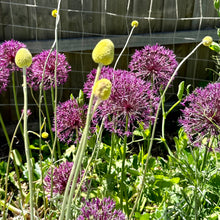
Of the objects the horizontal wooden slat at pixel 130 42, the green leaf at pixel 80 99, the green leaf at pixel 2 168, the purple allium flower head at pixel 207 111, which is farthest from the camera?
the horizontal wooden slat at pixel 130 42

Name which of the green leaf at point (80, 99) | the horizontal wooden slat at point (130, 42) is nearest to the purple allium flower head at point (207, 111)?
the green leaf at point (80, 99)

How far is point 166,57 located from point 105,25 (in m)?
1.90

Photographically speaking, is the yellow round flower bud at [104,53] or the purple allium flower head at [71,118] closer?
the yellow round flower bud at [104,53]

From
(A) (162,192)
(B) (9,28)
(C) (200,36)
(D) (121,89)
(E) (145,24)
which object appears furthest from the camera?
(C) (200,36)

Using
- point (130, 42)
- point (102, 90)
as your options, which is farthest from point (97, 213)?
point (130, 42)

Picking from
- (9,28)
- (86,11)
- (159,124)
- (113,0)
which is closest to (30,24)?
(9,28)

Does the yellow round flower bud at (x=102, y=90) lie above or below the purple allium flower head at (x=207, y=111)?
above

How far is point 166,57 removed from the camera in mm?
1862

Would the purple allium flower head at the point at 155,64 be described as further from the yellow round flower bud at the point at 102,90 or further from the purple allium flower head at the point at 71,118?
the yellow round flower bud at the point at 102,90

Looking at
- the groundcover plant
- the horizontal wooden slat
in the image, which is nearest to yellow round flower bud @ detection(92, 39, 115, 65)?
the groundcover plant

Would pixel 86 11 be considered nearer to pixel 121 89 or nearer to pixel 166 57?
pixel 166 57

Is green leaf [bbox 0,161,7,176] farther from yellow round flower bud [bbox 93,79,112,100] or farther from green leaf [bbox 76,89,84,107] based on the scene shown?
yellow round flower bud [bbox 93,79,112,100]

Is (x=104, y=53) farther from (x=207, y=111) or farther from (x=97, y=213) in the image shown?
(x=207, y=111)

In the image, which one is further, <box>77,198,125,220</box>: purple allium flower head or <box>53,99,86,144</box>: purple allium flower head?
<box>53,99,86,144</box>: purple allium flower head
